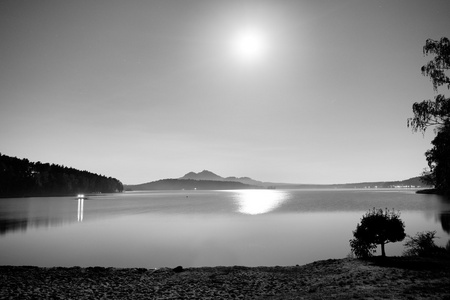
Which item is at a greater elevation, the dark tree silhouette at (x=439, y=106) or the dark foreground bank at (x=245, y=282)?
the dark tree silhouette at (x=439, y=106)

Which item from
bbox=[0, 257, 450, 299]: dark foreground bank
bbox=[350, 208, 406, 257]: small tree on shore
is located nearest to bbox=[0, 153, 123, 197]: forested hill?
bbox=[0, 257, 450, 299]: dark foreground bank

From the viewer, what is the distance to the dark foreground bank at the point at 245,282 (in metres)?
13.9

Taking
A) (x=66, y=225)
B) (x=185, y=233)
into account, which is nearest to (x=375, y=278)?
(x=185, y=233)

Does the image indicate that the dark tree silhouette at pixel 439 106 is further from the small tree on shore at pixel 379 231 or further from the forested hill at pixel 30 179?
A: the forested hill at pixel 30 179

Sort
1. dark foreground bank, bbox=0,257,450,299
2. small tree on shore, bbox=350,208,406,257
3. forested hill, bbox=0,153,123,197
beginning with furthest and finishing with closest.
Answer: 1. forested hill, bbox=0,153,123,197
2. small tree on shore, bbox=350,208,406,257
3. dark foreground bank, bbox=0,257,450,299

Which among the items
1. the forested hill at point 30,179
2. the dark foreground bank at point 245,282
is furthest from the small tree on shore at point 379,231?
the forested hill at point 30,179

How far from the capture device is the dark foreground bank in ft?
45.5

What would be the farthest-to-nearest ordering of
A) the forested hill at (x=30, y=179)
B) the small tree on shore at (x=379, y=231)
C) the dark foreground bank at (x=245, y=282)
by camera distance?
the forested hill at (x=30, y=179), the small tree on shore at (x=379, y=231), the dark foreground bank at (x=245, y=282)

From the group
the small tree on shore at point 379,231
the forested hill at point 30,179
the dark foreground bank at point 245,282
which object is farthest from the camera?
the forested hill at point 30,179

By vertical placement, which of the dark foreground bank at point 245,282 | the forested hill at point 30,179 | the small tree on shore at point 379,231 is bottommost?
the dark foreground bank at point 245,282

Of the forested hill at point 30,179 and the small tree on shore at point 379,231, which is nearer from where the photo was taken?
the small tree on shore at point 379,231

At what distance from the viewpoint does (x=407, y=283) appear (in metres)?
14.5

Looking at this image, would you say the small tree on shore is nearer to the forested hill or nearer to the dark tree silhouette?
the dark tree silhouette

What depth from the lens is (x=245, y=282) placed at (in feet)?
56.2
